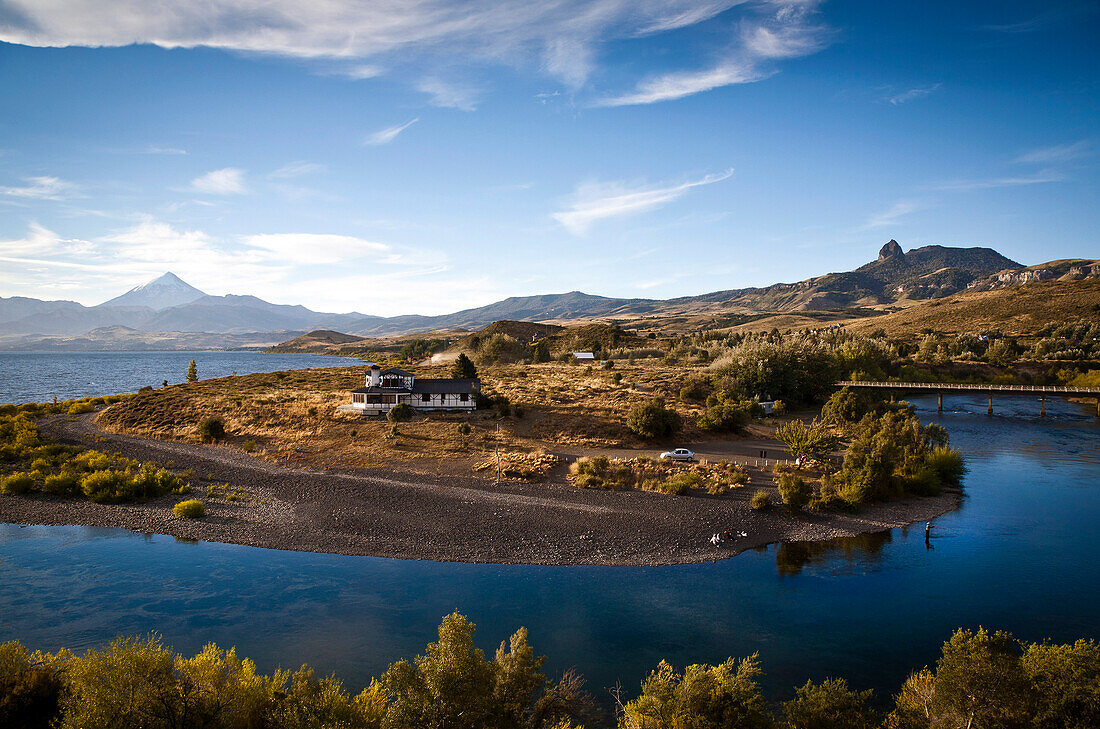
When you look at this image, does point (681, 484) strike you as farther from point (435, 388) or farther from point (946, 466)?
point (435, 388)

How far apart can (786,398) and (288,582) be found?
5435 centimetres

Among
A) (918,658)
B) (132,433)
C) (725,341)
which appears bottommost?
(918,658)

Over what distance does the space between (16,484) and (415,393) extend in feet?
89.2

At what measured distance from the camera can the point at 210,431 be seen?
46.0 meters

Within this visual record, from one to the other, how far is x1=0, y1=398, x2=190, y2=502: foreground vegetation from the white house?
676 inches

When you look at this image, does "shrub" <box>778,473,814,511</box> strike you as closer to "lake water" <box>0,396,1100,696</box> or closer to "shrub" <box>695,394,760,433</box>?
"lake water" <box>0,396,1100,696</box>

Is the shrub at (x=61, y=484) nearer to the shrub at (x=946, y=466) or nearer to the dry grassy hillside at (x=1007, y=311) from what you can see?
the shrub at (x=946, y=466)

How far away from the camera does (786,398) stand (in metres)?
61.4

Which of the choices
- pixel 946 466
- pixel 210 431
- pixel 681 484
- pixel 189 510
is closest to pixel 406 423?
pixel 210 431

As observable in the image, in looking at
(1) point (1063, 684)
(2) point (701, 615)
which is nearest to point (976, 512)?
(2) point (701, 615)

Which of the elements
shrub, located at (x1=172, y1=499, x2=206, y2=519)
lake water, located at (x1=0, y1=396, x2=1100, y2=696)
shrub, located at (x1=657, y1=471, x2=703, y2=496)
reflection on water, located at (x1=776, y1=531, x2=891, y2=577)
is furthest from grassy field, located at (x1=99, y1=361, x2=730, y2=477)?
reflection on water, located at (x1=776, y1=531, x2=891, y2=577)

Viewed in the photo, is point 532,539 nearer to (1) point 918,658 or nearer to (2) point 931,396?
(1) point 918,658

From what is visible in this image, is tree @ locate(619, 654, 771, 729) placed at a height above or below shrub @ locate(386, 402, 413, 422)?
below

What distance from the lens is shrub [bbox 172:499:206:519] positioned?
1139 inches
